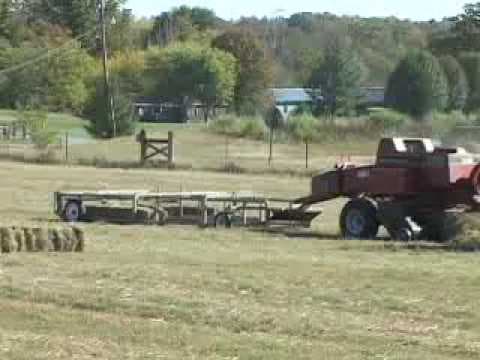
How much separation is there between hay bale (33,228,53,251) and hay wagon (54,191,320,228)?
367 inches

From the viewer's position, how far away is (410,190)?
26000mm

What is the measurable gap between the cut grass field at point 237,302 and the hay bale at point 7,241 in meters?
0.45

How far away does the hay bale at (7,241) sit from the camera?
59.8 feet

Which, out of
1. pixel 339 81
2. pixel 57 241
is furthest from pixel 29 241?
pixel 339 81

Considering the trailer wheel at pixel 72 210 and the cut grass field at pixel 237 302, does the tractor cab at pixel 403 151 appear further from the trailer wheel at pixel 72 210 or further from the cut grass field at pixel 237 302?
the trailer wheel at pixel 72 210

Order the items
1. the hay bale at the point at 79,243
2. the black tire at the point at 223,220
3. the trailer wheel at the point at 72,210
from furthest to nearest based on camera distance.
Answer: the trailer wheel at the point at 72,210
the black tire at the point at 223,220
the hay bale at the point at 79,243

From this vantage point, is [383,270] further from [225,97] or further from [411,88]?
[225,97]

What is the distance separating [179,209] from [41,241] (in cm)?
1042

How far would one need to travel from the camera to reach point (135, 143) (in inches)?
2579

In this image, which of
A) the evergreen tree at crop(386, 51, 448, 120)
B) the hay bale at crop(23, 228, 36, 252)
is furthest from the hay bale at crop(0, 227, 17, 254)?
the evergreen tree at crop(386, 51, 448, 120)

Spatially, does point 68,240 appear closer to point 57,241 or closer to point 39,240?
point 57,241

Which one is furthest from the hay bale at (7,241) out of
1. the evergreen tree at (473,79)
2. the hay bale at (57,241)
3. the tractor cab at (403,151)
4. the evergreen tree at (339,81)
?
the evergreen tree at (339,81)

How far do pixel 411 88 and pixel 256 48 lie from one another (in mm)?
30735

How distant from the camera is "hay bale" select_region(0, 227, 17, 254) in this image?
59.8 feet
